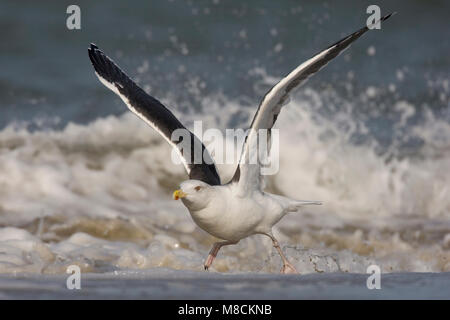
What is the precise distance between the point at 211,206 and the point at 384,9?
8920 mm

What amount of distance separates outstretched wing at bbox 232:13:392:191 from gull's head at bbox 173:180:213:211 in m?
0.33

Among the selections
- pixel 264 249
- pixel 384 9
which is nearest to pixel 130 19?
pixel 384 9

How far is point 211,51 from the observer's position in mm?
13719

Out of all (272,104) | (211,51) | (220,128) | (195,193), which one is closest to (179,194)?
(195,193)

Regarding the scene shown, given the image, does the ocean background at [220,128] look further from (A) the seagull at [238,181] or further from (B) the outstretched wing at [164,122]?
(B) the outstretched wing at [164,122]

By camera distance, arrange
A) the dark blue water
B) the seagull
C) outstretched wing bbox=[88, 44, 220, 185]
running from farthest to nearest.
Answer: the dark blue water
outstretched wing bbox=[88, 44, 220, 185]
the seagull

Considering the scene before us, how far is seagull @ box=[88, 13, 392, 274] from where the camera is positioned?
5.91 metres

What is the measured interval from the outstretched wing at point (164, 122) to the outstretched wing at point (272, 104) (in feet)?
0.96

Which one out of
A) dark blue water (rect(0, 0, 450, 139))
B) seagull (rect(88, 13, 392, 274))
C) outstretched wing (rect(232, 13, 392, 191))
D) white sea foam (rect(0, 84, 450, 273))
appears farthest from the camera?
dark blue water (rect(0, 0, 450, 139))

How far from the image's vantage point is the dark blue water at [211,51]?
12648 mm

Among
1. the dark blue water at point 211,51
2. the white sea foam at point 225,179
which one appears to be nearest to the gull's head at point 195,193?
the white sea foam at point 225,179

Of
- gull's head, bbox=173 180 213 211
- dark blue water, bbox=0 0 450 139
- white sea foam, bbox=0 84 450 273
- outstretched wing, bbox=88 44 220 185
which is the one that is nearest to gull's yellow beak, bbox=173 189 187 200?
gull's head, bbox=173 180 213 211

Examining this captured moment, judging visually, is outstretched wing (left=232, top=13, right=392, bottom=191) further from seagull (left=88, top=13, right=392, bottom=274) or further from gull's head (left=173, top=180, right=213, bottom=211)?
gull's head (left=173, top=180, right=213, bottom=211)

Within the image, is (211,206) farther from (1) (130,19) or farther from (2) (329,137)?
(1) (130,19)
